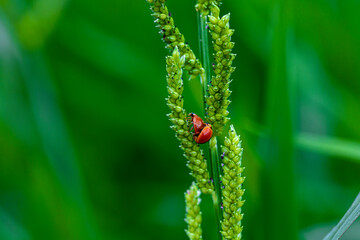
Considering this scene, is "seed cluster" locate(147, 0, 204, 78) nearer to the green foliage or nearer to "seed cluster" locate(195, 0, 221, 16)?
"seed cluster" locate(195, 0, 221, 16)

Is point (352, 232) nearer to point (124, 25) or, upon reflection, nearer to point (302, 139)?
point (302, 139)

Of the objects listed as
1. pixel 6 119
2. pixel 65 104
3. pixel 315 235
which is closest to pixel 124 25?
pixel 65 104

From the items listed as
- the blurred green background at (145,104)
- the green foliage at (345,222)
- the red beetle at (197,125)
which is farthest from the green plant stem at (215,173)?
the blurred green background at (145,104)

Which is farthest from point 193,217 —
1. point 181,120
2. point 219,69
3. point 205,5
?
point 205,5

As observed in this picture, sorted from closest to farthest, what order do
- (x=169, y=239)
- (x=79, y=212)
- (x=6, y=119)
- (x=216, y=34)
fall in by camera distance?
(x=216, y=34) → (x=79, y=212) → (x=169, y=239) → (x=6, y=119)

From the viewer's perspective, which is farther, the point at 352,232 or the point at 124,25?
the point at 124,25

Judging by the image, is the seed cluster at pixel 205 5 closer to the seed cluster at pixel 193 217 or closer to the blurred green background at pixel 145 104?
the seed cluster at pixel 193 217
